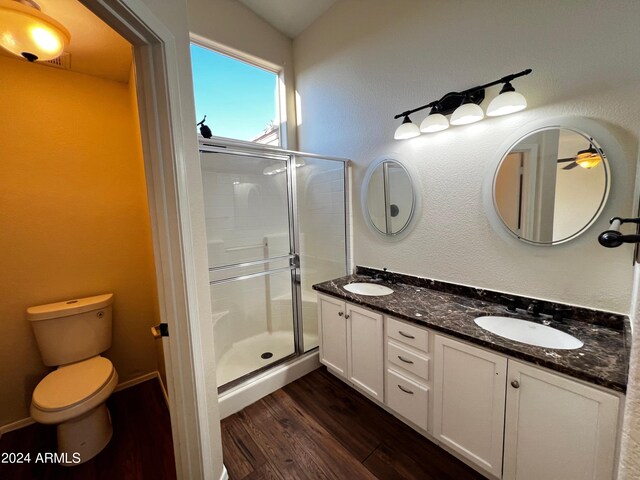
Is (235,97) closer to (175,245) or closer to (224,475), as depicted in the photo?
(175,245)

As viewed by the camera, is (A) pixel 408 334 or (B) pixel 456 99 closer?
(A) pixel 408 334

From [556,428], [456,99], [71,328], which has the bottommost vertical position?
[556,428]

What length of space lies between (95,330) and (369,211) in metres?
2.31

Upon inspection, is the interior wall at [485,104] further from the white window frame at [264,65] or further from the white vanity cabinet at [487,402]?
the white vanity cabinet at [487,402]

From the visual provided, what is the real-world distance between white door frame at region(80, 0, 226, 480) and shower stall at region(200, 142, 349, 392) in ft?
2.99

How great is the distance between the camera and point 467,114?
1.53 m

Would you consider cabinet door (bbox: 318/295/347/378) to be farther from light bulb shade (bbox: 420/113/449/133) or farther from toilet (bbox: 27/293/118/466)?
Answer: toilet (bbox: 27/293/118/466)

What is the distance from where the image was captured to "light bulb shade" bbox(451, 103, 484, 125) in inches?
59.9

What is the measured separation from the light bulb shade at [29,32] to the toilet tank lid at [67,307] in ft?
4.87

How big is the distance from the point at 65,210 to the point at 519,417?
299 centimetres

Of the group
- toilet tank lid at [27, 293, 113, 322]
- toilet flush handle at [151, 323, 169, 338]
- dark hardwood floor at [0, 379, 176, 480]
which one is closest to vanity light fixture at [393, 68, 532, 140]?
toilet flush handle at [151, 323, 169, 338]

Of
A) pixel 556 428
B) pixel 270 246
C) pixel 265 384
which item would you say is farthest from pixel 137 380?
pixel 556 428

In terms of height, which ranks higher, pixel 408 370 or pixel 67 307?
pixel 67 307

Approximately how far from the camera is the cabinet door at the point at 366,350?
5.67 feet
